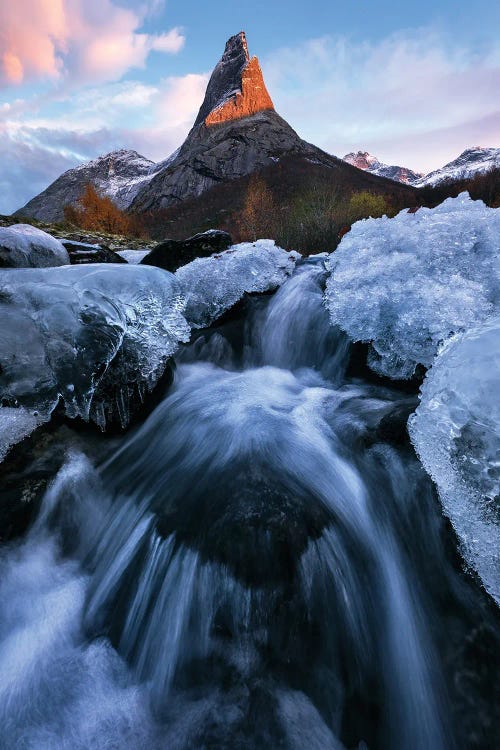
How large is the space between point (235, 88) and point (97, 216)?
106 metres

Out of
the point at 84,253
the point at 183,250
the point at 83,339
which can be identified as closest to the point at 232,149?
the point at 183,250

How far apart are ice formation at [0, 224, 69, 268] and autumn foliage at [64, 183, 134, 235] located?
15.9 metres

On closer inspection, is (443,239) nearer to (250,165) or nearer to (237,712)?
(237,712)

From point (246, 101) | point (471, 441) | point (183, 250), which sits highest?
point (246, 101)

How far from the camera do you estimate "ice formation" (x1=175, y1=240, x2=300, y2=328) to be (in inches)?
203

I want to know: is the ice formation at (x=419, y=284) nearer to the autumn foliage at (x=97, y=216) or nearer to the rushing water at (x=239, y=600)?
the rushing water at (x=239, y=600)

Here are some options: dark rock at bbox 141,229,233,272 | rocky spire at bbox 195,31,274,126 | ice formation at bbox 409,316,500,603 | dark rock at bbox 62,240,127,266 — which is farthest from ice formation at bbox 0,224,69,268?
rocky spire at bbox 195,31,274,126

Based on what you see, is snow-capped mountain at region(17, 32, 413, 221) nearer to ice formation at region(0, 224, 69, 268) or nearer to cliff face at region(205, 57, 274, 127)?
cliff face at region(205, 57, 274, 127)

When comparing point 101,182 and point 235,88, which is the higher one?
point 235,88

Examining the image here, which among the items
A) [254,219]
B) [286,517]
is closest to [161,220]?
[254,219]

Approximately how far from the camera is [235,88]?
100312mm

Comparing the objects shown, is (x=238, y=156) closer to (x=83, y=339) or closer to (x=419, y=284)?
(x=419, y=284)

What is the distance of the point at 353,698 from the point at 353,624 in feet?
0.97

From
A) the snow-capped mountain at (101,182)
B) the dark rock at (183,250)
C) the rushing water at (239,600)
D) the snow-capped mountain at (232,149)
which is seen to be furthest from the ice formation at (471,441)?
the snow-capped mountain at (101,182)
